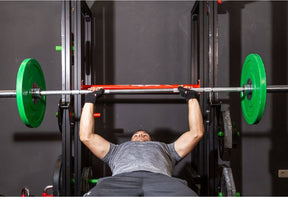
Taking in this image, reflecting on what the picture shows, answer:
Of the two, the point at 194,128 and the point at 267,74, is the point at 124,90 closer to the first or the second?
the point at 194,128

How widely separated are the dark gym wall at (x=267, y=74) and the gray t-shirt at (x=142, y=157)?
0.94m

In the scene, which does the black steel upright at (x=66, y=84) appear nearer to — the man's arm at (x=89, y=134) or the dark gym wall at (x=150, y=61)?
the man's arm at (x=89, y=134)

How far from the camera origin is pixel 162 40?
8.00 ft

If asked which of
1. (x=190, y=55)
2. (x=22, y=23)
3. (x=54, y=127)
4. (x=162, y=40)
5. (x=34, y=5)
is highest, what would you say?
(x=34, y=5)

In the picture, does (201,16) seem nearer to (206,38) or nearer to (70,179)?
(206,38)

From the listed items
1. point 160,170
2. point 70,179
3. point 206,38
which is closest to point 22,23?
point 70,179

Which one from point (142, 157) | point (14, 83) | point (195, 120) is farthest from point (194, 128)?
point (14, 83)

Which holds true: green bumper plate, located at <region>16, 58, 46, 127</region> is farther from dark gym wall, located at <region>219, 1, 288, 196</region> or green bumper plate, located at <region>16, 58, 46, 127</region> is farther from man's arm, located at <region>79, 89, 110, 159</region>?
dark gym wall, located at <region>219, 1, 288, 196</region>

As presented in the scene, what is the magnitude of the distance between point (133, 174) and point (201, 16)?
50.1 inches

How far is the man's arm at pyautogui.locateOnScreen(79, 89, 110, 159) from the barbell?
0.14 m

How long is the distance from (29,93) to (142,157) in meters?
0.88

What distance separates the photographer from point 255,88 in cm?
165

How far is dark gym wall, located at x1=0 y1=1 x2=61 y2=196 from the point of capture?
8.01ft

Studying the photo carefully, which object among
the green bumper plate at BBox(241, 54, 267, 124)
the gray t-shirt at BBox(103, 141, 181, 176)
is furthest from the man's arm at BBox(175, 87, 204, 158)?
the green bumper plate at BBox(241, 54, 267, 124)
